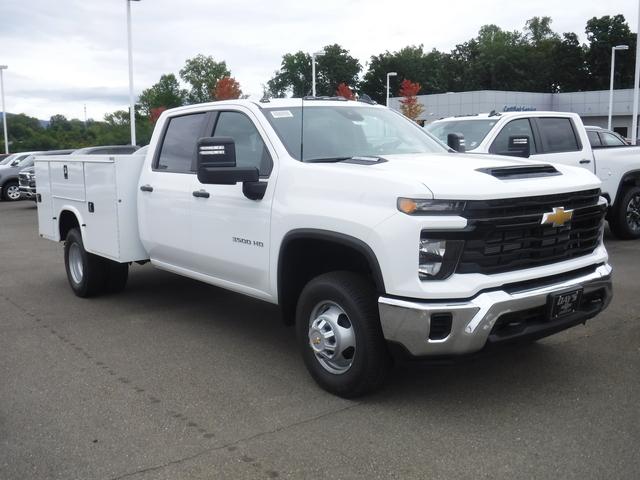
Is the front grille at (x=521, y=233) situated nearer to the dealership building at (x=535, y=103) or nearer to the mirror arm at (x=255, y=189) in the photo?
the mirror arm at (x=255, y=189)

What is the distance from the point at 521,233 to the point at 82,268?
5.08m

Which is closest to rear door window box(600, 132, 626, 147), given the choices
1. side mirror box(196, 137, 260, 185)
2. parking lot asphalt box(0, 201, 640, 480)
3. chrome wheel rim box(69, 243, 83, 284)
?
parking lot asphalt box(0, 201, 640, 480)

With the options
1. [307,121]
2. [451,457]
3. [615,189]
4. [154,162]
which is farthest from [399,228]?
[615,189]

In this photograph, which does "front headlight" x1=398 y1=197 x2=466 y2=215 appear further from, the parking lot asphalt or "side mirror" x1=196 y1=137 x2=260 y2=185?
"side mirror" x1=196 y1=137 x2=260 y2=185

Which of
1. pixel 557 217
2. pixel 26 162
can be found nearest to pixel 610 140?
pixel 557 217

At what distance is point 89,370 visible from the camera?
520 centimetres

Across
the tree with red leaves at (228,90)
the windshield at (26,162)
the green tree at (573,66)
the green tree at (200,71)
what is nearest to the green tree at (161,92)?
the green tree at (200,71)

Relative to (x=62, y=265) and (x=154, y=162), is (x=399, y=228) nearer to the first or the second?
(x=154, y=162)

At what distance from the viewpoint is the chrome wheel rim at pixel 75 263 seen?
774cm

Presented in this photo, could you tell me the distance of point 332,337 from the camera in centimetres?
445

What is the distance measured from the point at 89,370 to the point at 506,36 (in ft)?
371

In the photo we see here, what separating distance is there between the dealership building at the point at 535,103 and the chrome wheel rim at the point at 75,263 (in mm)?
48104

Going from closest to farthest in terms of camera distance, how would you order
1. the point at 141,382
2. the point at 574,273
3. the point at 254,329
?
the point at 574,273 < the point at 141,382 < the point at 254,329

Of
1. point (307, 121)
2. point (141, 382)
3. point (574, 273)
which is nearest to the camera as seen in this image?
point (574, 273)
